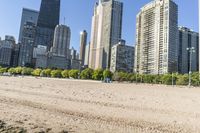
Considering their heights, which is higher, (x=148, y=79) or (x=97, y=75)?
(x=97, y=75)

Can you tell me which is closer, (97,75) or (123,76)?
(123,76)

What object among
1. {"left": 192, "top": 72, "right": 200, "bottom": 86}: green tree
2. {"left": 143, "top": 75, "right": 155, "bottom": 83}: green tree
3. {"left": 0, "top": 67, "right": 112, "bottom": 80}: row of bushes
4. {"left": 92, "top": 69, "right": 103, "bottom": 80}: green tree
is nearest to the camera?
{"left": 192, "top": 72, "right": 200, "bottom": 86}: green tree

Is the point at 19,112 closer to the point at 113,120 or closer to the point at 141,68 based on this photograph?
the point at 113,120

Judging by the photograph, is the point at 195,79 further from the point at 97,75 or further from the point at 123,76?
the point at 97,75

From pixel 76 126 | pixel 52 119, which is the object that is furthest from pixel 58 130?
pixel 52 119

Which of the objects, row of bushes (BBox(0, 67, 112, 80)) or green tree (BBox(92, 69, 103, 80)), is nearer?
row of bushes (BBox(0, 67, 112, 80))

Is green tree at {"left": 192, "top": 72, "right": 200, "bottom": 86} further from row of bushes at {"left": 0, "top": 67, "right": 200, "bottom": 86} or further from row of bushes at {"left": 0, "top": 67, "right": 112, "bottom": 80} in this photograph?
row of bushes at {"left": 0, "top": 67, "right": 112, "bottom": 80}

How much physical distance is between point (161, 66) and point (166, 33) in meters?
26.7

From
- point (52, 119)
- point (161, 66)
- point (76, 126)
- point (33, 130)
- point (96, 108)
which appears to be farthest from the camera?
point (161, 66)

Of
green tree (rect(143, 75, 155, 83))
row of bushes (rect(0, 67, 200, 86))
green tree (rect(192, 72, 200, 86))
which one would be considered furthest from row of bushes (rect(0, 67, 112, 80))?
green tree (rect(192, 72, 200, 86))

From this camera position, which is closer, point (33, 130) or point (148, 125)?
point (33, 130)

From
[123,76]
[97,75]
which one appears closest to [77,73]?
[97,75]

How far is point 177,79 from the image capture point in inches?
4301

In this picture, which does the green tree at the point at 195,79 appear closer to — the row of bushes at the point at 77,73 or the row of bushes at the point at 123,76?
the row of bushes at the point at 123,76
